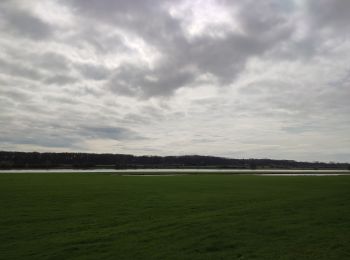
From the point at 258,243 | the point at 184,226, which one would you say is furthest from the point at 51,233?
the point at 258,243

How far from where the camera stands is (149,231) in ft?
42.8

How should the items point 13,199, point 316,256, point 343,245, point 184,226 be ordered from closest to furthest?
point 316,256 < point 343,245 < point 184,226 < point 13,199

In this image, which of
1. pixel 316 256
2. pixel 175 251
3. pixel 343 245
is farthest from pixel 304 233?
pixel 175 251

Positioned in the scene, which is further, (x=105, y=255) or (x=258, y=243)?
(x=258, y=243)

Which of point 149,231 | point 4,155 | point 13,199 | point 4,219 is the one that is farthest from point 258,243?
point 4,155

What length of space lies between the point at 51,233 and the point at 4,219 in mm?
4152

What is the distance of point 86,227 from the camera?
46.1 ft

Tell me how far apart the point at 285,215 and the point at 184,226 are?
19.1 ft

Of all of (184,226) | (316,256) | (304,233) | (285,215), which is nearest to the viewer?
(316,256)

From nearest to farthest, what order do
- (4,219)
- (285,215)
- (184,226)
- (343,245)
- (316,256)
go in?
(316,256)
(343,245)
(184,226)
(4,219)
(285,215)

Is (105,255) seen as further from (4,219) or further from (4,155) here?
(4,155)

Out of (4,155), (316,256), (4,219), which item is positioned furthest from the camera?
(4,155)

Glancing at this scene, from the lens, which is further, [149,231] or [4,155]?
[4,155]

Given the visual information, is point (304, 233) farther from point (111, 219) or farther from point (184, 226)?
point (111, 219)
